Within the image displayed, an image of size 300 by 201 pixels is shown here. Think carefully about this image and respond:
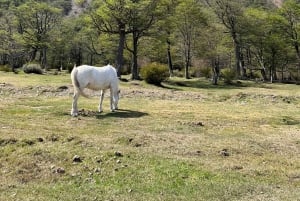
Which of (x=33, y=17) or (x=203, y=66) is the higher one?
(x=33, y=17)

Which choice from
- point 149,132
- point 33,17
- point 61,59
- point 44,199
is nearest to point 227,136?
point 149,132

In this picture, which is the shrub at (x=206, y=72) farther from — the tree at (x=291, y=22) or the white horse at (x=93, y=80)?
the white horse at (x=93, y=80)

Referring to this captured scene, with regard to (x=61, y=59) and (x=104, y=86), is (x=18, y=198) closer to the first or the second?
(x=104, y=86)

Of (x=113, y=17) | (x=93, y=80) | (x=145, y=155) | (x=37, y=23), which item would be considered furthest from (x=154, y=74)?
(x=37, y=23)

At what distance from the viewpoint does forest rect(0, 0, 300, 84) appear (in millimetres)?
40969

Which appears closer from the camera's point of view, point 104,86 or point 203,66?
point 104,86

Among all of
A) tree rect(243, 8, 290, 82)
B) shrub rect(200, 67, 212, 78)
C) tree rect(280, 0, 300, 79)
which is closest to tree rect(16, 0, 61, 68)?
shrub rect(200, 67, 212, 78)

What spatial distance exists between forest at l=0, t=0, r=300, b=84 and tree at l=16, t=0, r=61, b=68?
0.15 m

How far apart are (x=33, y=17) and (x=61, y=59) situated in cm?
1865

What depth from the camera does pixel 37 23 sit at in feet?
226

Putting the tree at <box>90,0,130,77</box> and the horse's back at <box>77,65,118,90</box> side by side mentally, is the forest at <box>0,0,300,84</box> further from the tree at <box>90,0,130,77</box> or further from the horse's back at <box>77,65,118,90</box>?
the horse's back at <box>77,65,118,90</box>

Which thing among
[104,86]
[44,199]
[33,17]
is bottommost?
[44,199]

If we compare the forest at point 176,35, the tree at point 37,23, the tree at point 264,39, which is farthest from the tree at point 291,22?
the tree at point 37,23

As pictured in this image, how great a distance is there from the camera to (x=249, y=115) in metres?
20.5
